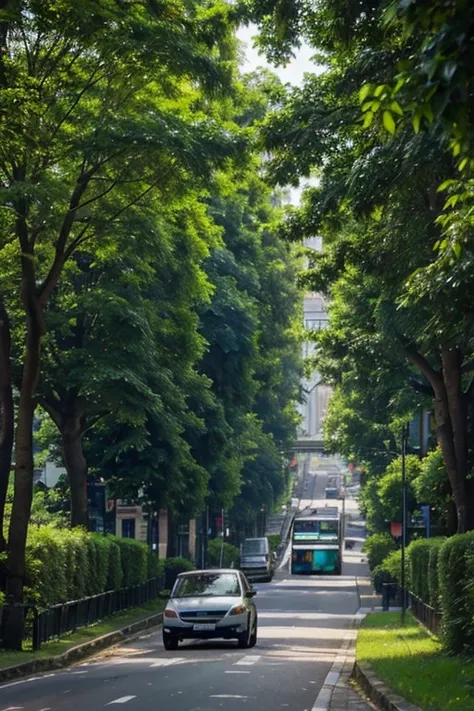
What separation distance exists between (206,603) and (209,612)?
207 millimetres

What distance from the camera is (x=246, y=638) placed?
27516 millimetres

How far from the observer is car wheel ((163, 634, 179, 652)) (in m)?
27.1

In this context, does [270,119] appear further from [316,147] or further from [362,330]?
[362,330]

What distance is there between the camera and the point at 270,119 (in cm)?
2498

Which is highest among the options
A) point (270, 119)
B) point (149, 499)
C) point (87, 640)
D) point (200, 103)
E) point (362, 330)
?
point (200, 103)

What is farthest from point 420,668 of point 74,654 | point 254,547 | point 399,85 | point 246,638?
point 254,547

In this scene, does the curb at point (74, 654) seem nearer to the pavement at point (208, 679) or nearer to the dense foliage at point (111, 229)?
the pavement at point (208, 679)

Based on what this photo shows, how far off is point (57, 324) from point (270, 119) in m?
12.7

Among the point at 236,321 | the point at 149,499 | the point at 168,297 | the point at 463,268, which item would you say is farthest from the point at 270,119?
the point at 236,321

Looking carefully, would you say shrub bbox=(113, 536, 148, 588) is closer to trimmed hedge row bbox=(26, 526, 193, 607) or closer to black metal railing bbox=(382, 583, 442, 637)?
trimmed hedge row bbox=(26, 526, 193, 607)

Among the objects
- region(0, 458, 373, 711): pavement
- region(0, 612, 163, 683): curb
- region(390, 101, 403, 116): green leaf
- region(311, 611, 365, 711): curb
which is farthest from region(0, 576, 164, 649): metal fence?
region(390, 101, 403, 116): green leaf

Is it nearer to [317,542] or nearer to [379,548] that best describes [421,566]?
[379,548]

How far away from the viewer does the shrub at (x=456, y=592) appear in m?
20.2

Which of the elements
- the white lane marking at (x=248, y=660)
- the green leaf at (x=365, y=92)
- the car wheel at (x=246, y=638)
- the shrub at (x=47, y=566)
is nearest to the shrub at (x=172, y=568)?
the shrub at (x=47, y=566)
